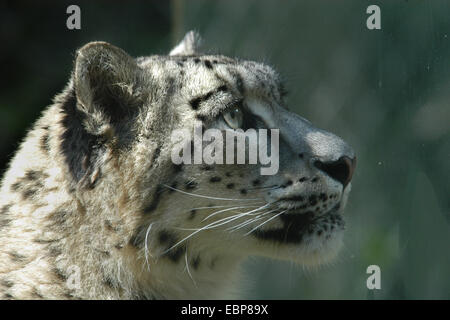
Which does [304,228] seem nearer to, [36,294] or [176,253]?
[176,253]

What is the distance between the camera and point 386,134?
12.6 ft

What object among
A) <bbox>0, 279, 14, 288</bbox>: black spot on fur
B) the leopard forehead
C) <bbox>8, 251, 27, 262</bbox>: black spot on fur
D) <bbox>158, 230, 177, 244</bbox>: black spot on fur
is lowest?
<bbox>0, 279, 14, 288</bbox>: black spot on fur

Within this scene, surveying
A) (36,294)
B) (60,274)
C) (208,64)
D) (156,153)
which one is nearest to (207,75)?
(208,64)

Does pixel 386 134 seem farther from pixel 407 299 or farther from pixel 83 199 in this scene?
pixel 83 199

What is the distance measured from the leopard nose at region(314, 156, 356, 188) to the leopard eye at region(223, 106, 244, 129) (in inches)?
16.5

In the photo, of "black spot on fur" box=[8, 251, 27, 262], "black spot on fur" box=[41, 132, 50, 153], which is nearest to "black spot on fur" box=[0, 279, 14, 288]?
"black spot on fur" box=[8, 251, 27, 262]

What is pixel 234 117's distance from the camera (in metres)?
3.21

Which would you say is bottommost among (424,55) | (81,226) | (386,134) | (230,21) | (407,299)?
(407,299)

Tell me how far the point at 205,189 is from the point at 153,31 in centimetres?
483

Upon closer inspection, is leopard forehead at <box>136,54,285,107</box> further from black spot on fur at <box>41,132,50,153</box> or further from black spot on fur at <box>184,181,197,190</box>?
black spot on fur at <box>41,132,50,153</box>

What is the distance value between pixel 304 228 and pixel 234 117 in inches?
24.9

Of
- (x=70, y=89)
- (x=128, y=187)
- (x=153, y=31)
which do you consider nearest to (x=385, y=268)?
(x=128, y=187)

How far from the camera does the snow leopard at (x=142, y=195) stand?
3.06m

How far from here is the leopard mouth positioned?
124 inches
